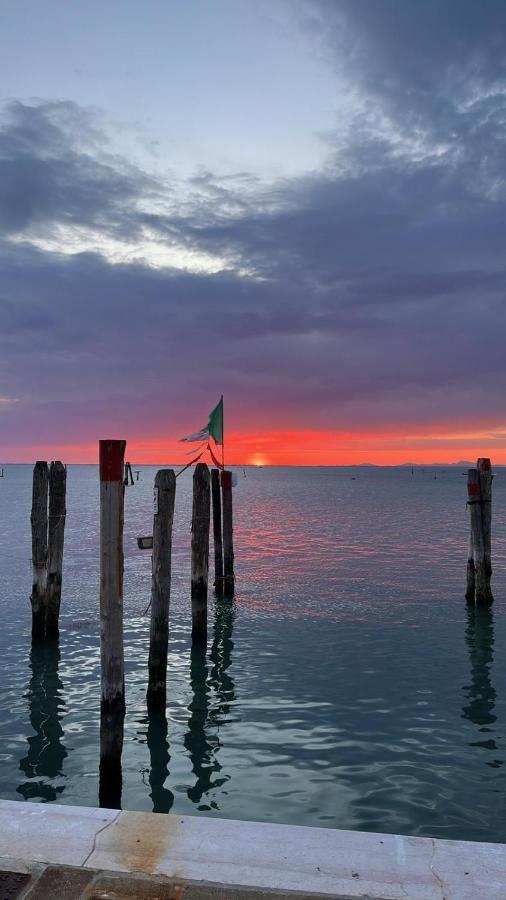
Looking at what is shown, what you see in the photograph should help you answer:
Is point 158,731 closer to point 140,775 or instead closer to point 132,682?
point 140,775

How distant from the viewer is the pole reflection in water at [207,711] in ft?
25.1

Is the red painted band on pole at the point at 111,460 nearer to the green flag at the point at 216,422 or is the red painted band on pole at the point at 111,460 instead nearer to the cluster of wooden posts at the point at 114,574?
the cluster of wooden posts at the point at 114,574

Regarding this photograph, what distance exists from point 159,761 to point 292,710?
2371mm

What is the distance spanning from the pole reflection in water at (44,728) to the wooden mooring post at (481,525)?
32.9 ft

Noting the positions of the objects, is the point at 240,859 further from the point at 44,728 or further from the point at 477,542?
the point at 477,542

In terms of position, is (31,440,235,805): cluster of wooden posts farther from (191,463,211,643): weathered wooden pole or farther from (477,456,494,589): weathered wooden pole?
(477,456,494,589): weathered wooden pole

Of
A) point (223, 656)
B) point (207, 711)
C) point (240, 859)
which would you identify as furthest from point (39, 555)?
point (240, 859)

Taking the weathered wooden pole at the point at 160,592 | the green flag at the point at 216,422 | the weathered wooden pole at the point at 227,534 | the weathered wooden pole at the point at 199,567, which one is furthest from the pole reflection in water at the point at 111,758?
the green flag at the point at 216,422

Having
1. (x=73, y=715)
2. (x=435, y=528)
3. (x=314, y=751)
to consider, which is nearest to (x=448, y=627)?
(x=314, y=751)

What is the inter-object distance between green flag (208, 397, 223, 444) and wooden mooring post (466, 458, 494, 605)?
6.66 metres

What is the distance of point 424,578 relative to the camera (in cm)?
2228

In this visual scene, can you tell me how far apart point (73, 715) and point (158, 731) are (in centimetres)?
150

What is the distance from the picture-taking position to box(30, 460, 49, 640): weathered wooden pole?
13.6m

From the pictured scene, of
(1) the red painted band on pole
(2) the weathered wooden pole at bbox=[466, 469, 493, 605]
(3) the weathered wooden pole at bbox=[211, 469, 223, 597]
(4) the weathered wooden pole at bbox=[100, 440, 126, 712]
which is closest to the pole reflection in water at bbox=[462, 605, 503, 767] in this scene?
(2) the weathered wooden pole at bbox=[466, 469, 493, 605]
